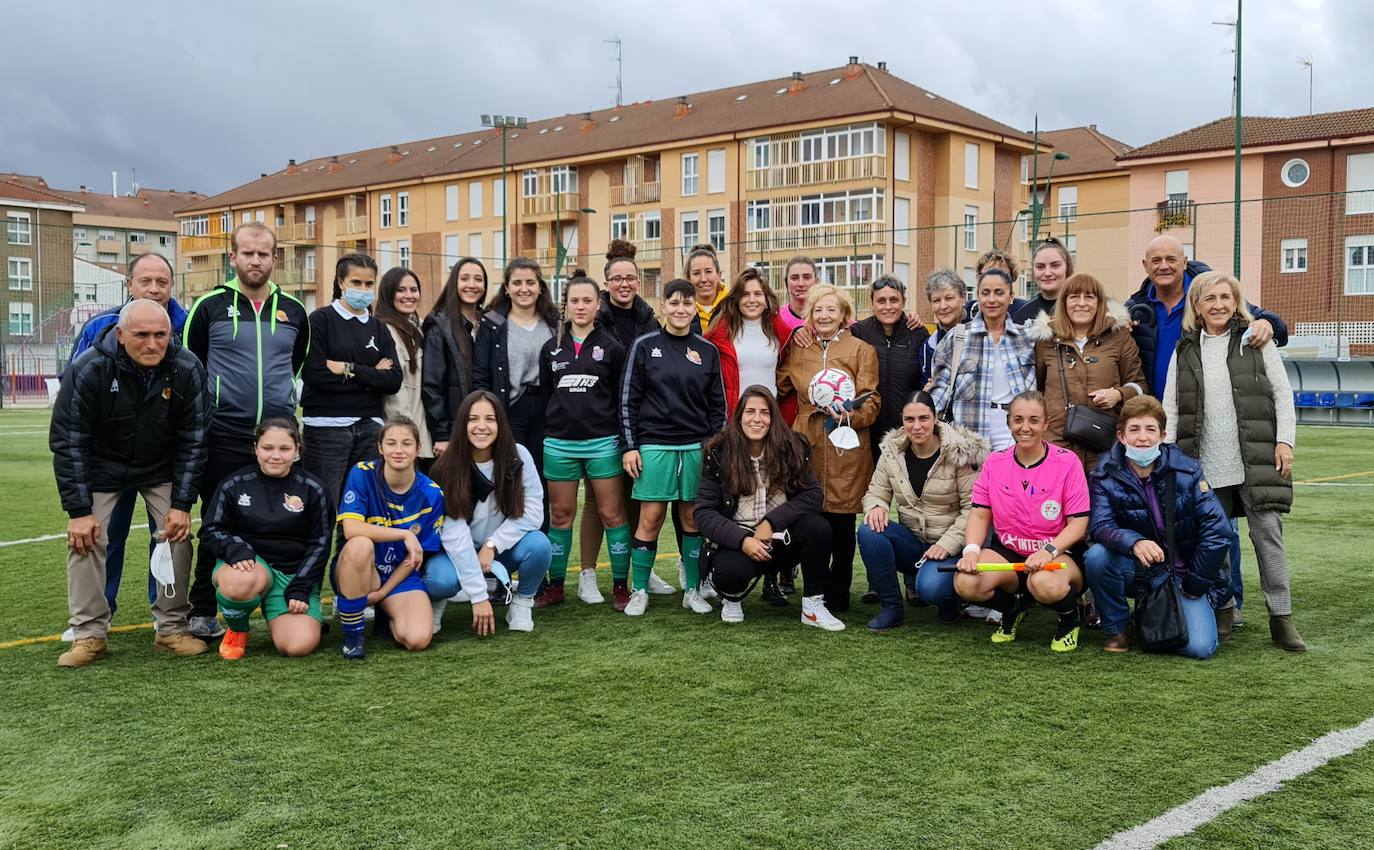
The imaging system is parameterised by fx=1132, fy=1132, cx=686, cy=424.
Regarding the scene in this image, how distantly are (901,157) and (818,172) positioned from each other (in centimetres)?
269

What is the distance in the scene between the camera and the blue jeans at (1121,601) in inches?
189

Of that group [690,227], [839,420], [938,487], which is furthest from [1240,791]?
[690,227]

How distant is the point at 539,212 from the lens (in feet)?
147

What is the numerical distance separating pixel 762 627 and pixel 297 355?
2.58 m

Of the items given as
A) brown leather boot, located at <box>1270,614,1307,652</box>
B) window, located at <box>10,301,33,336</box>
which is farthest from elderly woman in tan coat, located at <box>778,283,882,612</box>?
window, located at <box>10,301,33,336</box>

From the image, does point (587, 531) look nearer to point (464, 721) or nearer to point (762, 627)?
point (762, 627)

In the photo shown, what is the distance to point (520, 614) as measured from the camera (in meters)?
5.45

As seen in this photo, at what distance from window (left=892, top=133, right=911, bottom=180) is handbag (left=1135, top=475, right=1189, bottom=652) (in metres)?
32.7

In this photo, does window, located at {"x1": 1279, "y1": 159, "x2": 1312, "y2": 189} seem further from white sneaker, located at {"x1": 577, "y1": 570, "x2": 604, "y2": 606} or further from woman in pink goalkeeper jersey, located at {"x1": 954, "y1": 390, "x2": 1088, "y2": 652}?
white sneaker, located at {"x1": 577, "y1": 570, "x2": 604, "y2": 606}

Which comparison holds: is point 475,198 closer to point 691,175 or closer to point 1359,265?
point 691,175

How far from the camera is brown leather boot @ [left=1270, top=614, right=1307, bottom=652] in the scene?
4.89m

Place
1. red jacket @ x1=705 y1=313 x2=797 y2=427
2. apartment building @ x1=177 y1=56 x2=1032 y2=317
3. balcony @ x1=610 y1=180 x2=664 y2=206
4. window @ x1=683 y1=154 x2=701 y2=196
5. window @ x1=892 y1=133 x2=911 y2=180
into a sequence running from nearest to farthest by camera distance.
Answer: red jacket @ x1=705 y1=313 x2=797 y2=427 < apartment building @ x1=177 y1=56 x2=1032 y2=317 < window @ x1=892 y1=133 x2=911 y2=180 < window @ x1=683 y1=154 x2=701 y2=196 < balcony @ x1=610 y1=180 x2=664 y2=206

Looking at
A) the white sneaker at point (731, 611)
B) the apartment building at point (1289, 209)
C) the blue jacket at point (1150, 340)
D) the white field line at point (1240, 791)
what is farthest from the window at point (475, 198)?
the white field line at point (1240, 791)

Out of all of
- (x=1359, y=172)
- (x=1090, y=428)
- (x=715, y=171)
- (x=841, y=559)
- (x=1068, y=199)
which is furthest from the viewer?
(x=1068, y=199)
